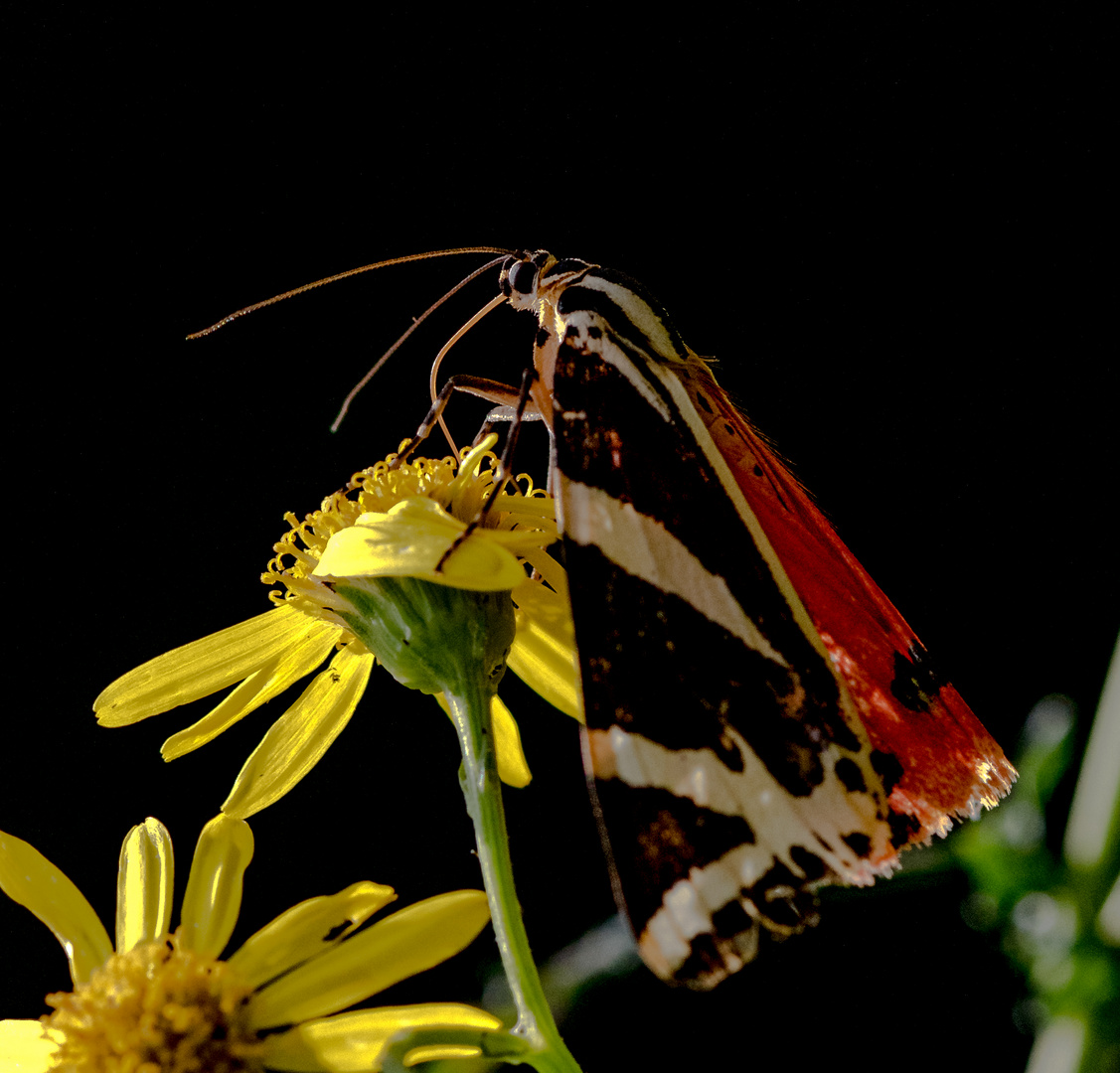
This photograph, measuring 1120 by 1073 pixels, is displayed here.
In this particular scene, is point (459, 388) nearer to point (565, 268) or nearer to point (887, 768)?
point (565, 268)

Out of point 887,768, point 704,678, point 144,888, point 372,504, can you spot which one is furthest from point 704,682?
point 144,888

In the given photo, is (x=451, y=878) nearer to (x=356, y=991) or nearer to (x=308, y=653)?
(x=308, y=653)

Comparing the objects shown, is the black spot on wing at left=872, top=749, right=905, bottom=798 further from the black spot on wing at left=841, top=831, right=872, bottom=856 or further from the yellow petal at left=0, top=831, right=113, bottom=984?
the yellow petal at left=0, top=831, right=113, bottom=984

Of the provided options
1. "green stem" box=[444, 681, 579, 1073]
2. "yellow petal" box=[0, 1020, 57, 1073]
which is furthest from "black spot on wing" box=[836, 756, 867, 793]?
"yellow petal" box=[0, 1020, 57, 1073]

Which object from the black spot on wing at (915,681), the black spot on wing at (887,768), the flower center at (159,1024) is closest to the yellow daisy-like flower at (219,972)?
the flower center at (159,1024)

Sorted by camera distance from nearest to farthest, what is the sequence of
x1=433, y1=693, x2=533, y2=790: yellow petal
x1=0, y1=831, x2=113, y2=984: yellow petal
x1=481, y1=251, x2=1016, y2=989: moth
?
x1=481, y1=251, x2=1016, y2=989: moth < x1=0, y1=831, x2=113, y2=984: yellow petal < x1=433, y1=693, x2=533, y2=790: yellow petal

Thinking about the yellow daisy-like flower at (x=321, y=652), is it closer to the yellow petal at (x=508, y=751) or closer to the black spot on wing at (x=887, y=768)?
the yellow petal at (x=508, y=751)

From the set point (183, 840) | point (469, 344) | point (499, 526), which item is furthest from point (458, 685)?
point (183, 840)
